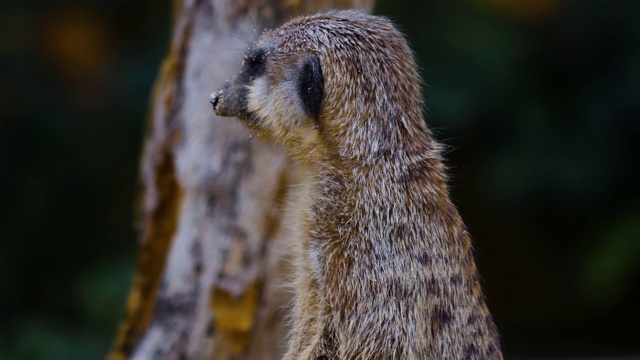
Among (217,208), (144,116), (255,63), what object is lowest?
(144,116)

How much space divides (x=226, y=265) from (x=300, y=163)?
2.72ft

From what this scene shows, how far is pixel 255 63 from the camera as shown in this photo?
2.78m

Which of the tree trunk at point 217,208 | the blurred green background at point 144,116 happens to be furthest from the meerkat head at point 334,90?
the blurred green background at point 144,116

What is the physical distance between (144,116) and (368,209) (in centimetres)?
304

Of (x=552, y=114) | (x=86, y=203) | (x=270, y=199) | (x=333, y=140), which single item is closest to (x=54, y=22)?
(x=86, y=203)

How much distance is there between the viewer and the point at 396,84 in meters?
2.62

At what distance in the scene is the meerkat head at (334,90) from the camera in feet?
8.45

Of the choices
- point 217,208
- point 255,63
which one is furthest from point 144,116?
point 255,63

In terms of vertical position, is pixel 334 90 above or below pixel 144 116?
above

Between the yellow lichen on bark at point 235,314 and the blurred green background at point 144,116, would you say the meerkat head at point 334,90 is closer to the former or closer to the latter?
the yellow lichen on bark at point 235,314

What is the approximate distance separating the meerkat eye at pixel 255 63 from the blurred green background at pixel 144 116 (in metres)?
2.36

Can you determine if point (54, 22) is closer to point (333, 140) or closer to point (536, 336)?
point (333, 140)

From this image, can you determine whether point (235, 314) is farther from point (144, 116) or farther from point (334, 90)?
point (144, 116)

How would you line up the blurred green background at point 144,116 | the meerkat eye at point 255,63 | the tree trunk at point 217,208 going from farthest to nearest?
1. the blurred green background at point 144,116
2. the tree trunk at point 217,208
3. the meerkat eye at point 255,63
